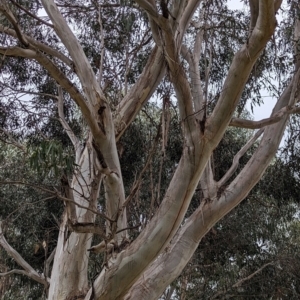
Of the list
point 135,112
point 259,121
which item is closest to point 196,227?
point 259,121

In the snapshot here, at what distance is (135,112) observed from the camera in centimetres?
453

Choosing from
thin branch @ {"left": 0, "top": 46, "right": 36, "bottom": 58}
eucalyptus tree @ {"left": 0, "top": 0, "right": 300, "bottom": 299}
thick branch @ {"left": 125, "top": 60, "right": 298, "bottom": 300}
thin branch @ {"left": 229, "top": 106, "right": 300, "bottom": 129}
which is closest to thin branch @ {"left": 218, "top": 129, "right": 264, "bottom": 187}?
eucalyptus tree @ {"left": 0, "top": 0, "right": 300, "bottom": 299}

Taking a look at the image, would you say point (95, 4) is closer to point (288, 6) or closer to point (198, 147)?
point (288, 6)

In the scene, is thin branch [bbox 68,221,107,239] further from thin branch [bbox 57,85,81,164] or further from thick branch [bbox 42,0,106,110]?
thin branch [bbox 57,85,81,164]

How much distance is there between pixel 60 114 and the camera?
5637 mm

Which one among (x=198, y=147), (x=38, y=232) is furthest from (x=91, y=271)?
(x=198, y=147)

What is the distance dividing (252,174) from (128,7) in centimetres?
214

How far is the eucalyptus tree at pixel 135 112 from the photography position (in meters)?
2.85

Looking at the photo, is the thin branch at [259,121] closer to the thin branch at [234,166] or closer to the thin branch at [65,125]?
the thin branch at [234,166]

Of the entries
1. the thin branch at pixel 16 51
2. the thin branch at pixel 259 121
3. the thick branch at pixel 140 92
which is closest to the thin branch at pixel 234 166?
the thin branch at pixel 259 121

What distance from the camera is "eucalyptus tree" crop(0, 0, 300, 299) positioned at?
2846 mm

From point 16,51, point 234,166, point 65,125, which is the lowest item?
point 16,51

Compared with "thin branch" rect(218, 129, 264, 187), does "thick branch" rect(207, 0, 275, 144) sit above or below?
below

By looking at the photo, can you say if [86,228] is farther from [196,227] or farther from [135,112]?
[135,112]
